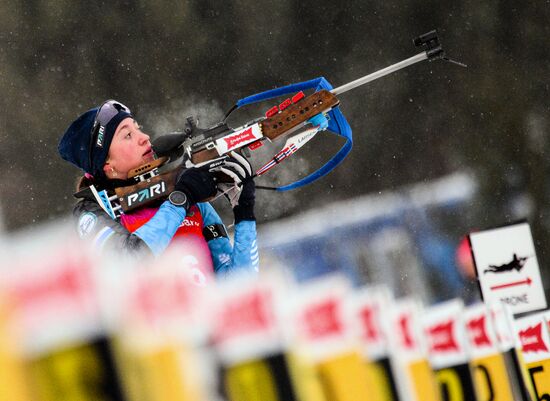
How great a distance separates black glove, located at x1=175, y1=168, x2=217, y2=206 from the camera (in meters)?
2.76

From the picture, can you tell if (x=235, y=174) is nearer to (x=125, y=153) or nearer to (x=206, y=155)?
(x=206, y=155)

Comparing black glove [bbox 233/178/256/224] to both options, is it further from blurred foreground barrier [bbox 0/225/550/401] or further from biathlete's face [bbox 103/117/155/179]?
blurred foreground barrier [bbox 0/225/550/401]

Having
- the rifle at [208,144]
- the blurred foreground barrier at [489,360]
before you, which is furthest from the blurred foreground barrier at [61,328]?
the rifle at [208,144]

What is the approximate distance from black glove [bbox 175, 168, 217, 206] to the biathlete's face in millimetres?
171

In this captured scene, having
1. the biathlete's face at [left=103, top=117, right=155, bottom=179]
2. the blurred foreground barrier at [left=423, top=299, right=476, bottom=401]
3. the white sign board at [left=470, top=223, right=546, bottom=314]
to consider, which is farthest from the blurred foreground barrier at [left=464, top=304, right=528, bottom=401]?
the white sign board at [left=470, top=223, right=546, bottom=314]

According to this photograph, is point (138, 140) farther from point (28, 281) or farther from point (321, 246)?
point (321, 246)

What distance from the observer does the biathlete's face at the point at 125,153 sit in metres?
2.90

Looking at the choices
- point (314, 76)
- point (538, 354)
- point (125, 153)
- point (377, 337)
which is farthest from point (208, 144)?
point (314, 76)

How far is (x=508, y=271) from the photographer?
5539mm

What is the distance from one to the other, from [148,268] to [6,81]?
1229 cm

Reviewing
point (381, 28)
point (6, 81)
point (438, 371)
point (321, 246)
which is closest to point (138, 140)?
point (438, 371)

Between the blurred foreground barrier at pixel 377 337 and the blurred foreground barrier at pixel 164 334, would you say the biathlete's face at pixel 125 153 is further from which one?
the blurred foreground barrier at pixel 164 334

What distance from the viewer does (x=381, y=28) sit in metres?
15.3

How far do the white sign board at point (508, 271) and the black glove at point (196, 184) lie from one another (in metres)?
3.10
